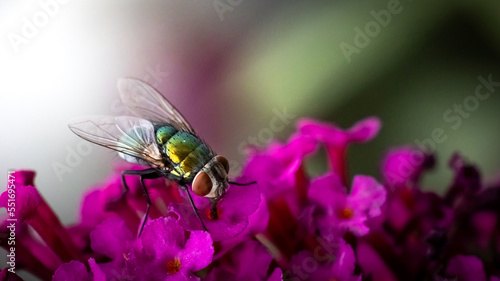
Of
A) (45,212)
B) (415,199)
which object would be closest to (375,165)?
(415,199)

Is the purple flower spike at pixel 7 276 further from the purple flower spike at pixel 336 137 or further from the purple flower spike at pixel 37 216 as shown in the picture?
the purple flower spike at pixel 336 137

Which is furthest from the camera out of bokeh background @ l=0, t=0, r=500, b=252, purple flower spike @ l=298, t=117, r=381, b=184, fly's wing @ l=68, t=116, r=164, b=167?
bokeh background @ l=0, t=0, r=500, b=252

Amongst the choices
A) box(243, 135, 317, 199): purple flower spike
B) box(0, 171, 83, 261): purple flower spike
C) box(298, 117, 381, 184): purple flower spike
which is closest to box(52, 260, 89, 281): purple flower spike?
box(0, 171, 83, 261): purple flower spike

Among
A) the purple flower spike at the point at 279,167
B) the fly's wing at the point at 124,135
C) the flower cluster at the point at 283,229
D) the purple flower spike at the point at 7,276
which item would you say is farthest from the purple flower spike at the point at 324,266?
the purple flower spike at the point at 7,276

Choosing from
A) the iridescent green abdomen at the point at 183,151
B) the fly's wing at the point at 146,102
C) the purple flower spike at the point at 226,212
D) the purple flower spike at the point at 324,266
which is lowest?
the purple flower spike at the point at 324,266

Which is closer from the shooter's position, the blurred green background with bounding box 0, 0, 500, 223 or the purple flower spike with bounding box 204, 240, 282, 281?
the purple flower spike with bounding box 204, 240, 282, 281

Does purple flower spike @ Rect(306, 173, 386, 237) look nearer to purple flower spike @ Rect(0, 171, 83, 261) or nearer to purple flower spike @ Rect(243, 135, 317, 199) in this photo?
purple flower spike @ Rect(243, 135, 317, 199)


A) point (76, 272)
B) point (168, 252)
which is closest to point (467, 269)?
point (168, 252)

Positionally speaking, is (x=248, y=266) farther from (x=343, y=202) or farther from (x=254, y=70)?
(x=254, y=70)
